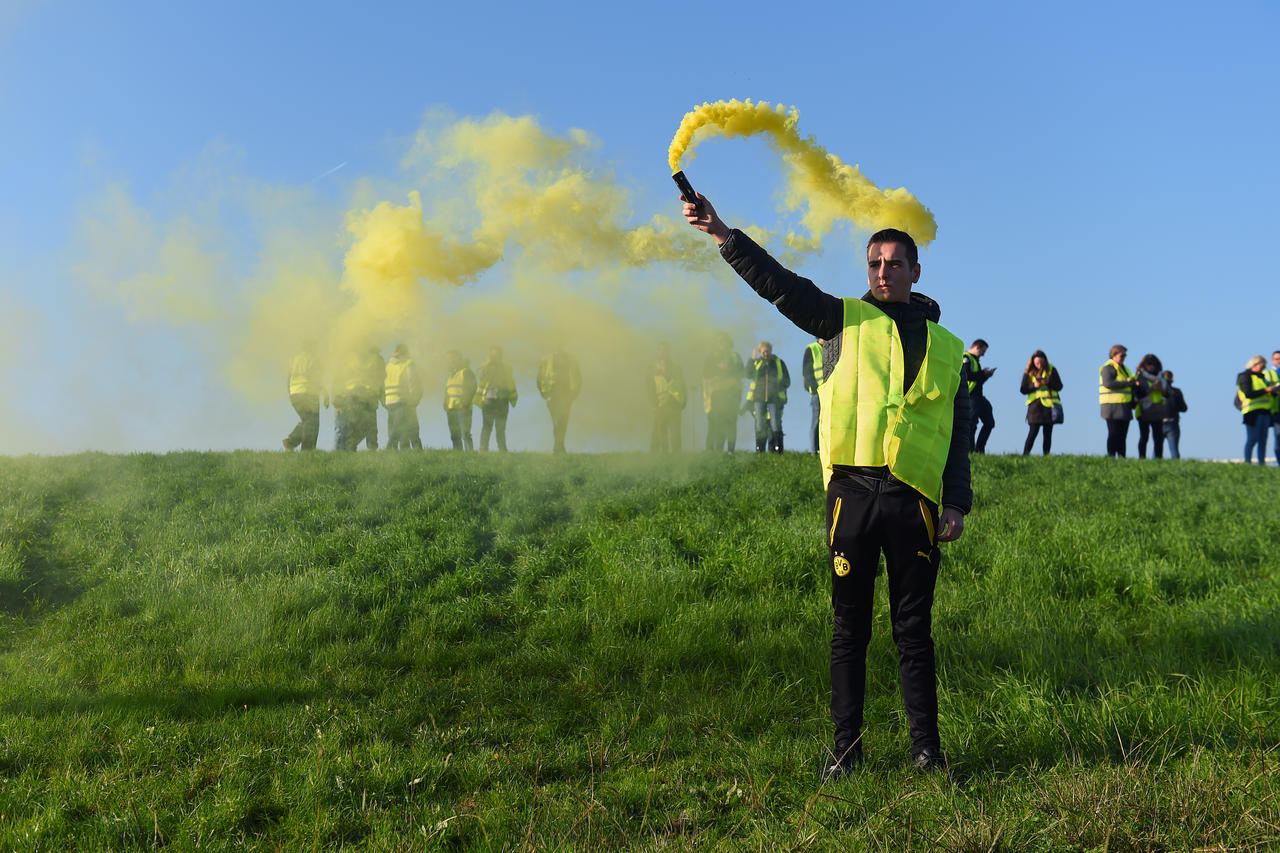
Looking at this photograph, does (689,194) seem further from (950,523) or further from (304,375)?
(304,375)

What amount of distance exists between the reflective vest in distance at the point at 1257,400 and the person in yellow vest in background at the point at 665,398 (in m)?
11.4

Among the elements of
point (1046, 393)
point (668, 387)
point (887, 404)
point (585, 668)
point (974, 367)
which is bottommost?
point (585, 668)

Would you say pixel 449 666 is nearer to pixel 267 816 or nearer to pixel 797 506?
pixel 267 816

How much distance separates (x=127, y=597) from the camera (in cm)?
734

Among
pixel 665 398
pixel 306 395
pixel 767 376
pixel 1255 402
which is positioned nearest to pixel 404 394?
pixel 306 395

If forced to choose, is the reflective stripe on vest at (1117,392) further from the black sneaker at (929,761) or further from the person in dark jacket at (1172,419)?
the black sneaker at (929,761)

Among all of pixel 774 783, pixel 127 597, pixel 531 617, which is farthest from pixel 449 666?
pixel 127 597

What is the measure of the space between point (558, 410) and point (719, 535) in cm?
637

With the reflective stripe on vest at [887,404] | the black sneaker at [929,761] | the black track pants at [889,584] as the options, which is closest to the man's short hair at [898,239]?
the reflective stripe on vest at [887,404]

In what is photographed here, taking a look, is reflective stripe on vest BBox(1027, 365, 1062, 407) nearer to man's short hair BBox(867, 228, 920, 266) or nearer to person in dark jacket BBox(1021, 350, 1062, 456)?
person in dark jacket BBox(1021, 350, 1062, 456)

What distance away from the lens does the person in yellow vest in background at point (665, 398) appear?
1271 cm

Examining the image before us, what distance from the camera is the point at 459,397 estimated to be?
16453 mm

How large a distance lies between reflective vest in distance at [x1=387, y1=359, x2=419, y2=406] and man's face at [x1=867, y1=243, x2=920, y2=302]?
1284 centimetres

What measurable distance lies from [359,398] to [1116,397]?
13583 millimetres
